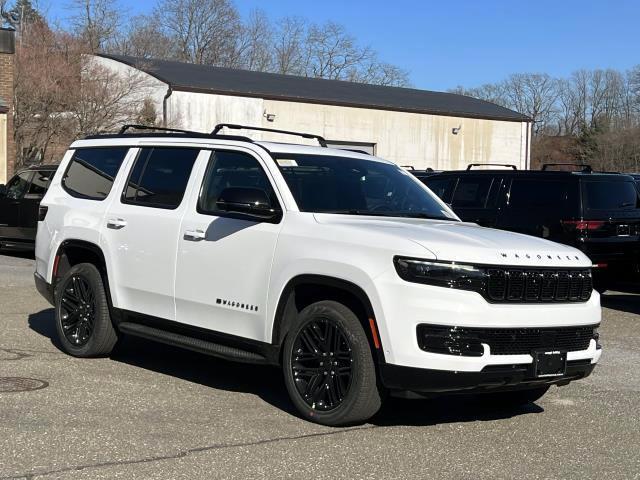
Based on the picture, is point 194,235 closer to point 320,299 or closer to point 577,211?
point 320,299

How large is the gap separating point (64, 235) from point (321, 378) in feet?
10.9

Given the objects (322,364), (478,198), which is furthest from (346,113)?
(322,364)

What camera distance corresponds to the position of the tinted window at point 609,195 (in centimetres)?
1200

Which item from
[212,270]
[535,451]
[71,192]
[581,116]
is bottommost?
[535,451]

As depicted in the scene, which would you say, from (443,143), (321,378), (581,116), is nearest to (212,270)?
(321,378)

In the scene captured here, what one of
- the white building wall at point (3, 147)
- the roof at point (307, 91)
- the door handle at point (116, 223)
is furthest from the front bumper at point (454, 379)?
the roof at point (307, 91)

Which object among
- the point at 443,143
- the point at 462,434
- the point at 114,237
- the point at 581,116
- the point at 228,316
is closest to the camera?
the point at 462,434

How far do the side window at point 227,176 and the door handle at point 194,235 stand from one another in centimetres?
18

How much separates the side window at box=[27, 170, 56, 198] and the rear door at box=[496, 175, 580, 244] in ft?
28.9

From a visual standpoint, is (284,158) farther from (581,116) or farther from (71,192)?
(581,116)

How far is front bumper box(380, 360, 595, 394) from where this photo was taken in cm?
531

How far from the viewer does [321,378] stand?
5.82 m

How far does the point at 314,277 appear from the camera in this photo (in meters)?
5.83

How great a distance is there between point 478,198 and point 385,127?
33778mm
